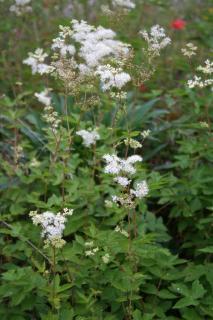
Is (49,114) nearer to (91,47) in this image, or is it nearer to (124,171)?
(91,47)

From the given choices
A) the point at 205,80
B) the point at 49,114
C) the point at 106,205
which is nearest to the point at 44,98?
the point at 49,114

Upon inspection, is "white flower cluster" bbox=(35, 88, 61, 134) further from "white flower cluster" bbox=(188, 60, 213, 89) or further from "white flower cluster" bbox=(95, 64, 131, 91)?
"white flower cluster" bbox=(188, 60, 213, 89)

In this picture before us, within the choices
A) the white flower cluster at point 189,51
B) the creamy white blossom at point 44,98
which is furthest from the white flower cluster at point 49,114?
the white flower cluster at point 189,51

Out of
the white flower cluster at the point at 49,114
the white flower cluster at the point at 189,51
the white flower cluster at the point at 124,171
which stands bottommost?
the white flower cluster at the point at 124,171

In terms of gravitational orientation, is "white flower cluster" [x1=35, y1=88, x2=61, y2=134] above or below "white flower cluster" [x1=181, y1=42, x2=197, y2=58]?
below

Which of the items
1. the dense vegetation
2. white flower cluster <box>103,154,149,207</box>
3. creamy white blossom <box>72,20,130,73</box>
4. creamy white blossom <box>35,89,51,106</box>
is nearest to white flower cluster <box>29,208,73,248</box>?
the dense vegetation

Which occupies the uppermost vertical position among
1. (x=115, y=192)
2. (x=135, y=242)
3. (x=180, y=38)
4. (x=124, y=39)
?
(x=180, y=38)

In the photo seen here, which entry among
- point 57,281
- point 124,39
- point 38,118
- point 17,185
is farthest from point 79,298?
point 124,39

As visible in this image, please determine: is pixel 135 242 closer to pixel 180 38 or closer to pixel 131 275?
pixel 131 275

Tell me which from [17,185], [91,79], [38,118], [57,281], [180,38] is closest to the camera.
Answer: [57,281]

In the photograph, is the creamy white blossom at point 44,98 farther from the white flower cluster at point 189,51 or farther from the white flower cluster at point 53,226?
the white flower cluster at point 53,226

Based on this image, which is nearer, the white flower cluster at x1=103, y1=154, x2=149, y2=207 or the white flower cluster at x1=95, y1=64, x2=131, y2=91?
the white flower cluster at x1=103, y1=154, x2=149, y2=207
